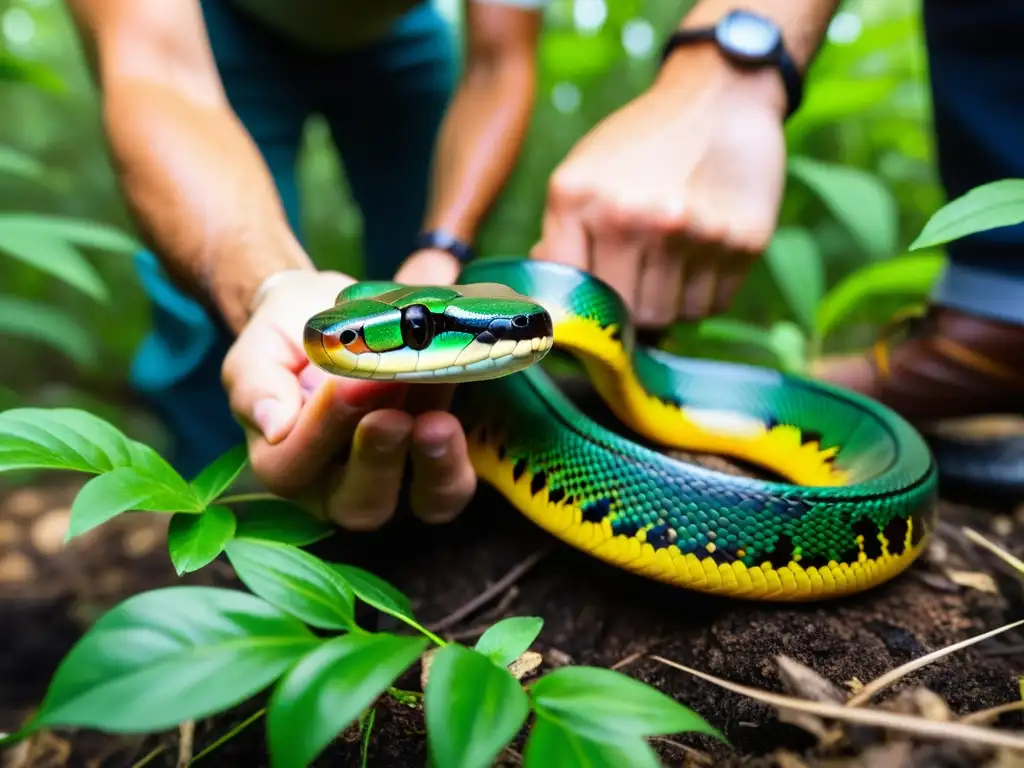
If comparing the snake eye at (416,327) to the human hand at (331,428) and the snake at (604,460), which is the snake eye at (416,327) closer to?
the snake at (604,460)

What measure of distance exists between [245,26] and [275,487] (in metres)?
2.33

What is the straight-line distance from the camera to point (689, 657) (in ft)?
4.90

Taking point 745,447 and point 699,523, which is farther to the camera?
point 745,447

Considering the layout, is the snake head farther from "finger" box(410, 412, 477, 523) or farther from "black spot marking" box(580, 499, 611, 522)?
"black spot marking" box(580, 499, 611, 522)

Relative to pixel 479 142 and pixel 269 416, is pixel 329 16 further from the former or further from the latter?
pixel 269 416

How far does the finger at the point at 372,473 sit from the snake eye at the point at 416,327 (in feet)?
0.54

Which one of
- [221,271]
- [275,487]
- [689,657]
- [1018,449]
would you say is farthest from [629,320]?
[1018,449]

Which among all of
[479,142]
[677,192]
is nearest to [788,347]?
[677,192]

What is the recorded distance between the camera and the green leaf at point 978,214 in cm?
121

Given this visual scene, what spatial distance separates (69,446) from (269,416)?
1.10ft

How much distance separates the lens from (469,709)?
0.88 m

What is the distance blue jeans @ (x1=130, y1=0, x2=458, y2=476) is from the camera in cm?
307

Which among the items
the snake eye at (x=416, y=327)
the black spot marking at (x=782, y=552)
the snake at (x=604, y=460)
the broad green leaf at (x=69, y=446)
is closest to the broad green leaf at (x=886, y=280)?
the snake at (x=604, y=460)

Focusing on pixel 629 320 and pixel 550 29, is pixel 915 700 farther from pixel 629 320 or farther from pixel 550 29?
pixel 550 29
